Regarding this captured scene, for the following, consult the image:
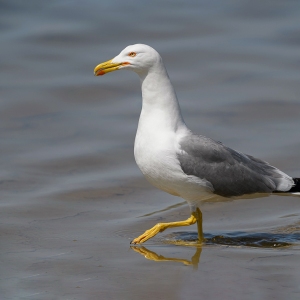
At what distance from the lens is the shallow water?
608 centimetres

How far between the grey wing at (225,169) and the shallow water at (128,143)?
46 cm

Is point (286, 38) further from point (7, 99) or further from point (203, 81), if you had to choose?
point (7, 99)

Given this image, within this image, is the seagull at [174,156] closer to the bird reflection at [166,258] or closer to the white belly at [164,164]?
the white belly at [164,164]

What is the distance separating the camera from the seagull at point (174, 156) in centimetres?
696

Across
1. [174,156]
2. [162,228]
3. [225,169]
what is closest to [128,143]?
[225,169]

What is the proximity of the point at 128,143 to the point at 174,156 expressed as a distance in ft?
12.2

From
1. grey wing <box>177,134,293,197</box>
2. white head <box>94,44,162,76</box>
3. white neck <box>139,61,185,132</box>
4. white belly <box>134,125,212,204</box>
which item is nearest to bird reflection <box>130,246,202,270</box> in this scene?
white belly <box>134,125,212,204</box>

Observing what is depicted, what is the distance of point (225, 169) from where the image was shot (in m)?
7.40

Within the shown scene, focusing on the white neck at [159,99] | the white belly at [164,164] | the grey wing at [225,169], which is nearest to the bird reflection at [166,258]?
the white belly at [164,164]

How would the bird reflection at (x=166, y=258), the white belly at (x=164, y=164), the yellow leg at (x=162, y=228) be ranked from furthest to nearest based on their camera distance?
the yellow leg at (x=162, y=228)
the white belly at (x=164, y=164)
the bird reflection at (x=166, y=258)

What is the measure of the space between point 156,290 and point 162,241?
163 cm

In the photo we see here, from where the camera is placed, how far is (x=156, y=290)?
5672 mm

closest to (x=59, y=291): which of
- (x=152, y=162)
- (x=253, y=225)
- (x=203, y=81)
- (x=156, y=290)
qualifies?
(x=156, y=290)

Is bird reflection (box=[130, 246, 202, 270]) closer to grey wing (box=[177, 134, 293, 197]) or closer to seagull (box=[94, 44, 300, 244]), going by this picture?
seagull (box=[94, 44, 300, 244])
